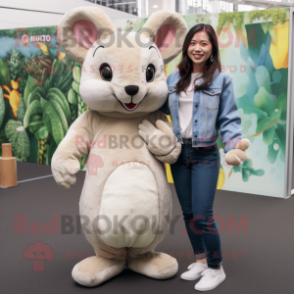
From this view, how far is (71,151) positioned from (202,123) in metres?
0.66

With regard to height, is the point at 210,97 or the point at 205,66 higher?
the point at 205,66

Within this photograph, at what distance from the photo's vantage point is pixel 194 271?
6.88 feet

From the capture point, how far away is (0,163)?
4152 mm

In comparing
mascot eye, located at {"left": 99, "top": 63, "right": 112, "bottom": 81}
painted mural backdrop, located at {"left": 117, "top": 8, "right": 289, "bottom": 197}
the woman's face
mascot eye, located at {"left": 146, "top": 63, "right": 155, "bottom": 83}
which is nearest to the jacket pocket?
the woman's face

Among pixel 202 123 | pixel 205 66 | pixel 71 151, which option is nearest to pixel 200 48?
pixel 205 66

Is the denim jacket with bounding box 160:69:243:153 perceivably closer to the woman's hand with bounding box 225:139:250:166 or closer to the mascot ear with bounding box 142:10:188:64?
the woman's hand with bounding box 225:139:250:166

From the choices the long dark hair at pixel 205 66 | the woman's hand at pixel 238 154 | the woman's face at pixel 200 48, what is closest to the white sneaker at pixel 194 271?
the woman's hand at pixel 238 154

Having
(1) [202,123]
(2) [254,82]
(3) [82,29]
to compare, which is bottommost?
(1) [202,123]

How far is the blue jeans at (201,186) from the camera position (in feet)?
6.22

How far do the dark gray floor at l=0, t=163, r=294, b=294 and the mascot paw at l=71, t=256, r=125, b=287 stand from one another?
0.14ft

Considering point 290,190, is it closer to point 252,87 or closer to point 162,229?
point 252,87

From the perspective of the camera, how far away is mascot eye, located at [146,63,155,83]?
1908 millimetres

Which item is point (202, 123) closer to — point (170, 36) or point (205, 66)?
point (205, 66)

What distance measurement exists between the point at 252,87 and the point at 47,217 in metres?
2.25
